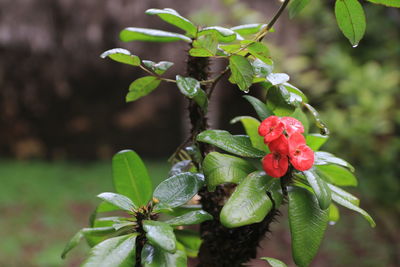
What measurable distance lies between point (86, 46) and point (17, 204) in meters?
1.62

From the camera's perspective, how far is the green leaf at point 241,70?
21.4 inches

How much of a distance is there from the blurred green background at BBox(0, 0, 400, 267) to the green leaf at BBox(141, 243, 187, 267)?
5.90ft

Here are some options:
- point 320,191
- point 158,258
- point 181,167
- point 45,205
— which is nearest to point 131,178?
point 181,167

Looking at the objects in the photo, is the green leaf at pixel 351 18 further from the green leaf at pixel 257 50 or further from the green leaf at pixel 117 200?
the green leaf at pixel 117 200

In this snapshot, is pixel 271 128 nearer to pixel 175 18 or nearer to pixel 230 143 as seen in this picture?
pixel 230 143

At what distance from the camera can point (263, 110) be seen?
0.61m

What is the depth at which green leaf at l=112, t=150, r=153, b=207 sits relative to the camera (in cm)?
64

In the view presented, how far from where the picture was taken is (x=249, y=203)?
0.51m

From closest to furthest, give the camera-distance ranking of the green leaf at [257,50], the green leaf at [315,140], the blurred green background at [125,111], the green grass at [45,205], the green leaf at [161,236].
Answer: the green leaf at [161,236], the green leaf at [257,50], the green leaf at [315,140], the blurred green background at [125,111], the green grass at [45,205]

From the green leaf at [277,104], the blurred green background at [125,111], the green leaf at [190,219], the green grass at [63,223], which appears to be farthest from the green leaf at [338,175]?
the green grass at [63,223]

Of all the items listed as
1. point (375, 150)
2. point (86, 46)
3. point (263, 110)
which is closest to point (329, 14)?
point (375, 150)

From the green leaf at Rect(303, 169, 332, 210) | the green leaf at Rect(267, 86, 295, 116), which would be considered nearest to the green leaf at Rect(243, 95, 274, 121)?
the green leaf at Rect(267, 86, 295, 116)

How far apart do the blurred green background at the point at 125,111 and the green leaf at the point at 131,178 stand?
1.65m

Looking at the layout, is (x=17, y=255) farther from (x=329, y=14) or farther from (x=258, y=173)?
(x=329, y=14)
